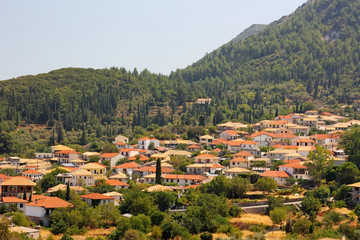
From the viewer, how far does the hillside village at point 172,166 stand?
205 ft

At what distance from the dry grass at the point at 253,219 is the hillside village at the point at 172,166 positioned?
1463 millimetres

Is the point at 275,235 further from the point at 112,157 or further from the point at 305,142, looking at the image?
the point at 305,142

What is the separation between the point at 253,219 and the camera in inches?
2270

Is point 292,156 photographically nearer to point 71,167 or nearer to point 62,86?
point 71,167

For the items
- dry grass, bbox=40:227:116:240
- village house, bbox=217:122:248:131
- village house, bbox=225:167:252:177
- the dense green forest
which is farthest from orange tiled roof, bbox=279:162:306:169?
the dense green forest

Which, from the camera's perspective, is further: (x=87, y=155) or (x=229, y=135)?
(x=229, y=135)

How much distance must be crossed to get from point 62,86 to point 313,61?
6787 centimetres

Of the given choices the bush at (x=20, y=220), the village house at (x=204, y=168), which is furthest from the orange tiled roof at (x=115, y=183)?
the bush at (x=20, y=220)

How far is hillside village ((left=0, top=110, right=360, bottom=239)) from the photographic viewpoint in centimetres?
6243

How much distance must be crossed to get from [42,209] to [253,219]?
1917 centimetres

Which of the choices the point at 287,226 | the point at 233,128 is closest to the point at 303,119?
the point at 233,128

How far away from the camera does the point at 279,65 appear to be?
180 m

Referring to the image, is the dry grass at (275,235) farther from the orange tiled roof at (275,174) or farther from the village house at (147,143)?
the village house at (147,143)

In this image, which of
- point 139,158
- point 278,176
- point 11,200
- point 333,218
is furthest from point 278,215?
point 139,158
